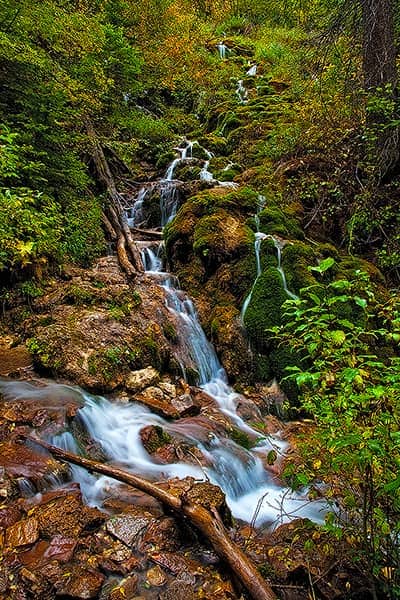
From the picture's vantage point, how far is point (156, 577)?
2.50 metres

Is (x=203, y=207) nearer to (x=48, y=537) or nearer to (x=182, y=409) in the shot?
(x=182, y=409)

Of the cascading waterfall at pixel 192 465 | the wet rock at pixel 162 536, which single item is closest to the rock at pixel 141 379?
the cascading waterfall at pixel 192 465

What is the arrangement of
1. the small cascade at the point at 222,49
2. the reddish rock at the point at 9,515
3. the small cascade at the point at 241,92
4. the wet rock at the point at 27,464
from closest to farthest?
1. the reddish rock at the point at 9,515
2. the wet rock at the point at 27,464
3. the small cascade at the point at 241,92
4. the small cascade at the point at 222,49

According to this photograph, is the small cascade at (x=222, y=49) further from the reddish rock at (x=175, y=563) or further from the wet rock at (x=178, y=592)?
the wet rock at (x=178, y=592)

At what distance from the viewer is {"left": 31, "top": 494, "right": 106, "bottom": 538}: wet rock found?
105 inches

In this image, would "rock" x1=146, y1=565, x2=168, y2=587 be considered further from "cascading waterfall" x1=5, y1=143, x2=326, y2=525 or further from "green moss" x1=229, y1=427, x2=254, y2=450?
"green moss" x1=229, y1=427, x2=254, y2=450

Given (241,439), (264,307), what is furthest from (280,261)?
(241,439)

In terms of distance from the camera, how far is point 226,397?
6.01 meters

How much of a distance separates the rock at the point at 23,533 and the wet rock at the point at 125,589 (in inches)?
24.9

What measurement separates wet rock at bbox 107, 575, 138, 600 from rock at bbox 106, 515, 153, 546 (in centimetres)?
26

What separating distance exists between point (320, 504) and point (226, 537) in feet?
5.48

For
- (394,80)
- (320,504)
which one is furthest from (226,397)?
(394,80)

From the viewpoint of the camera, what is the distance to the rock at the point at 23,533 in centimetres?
255

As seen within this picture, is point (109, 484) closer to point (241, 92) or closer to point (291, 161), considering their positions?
point (291, 161)
